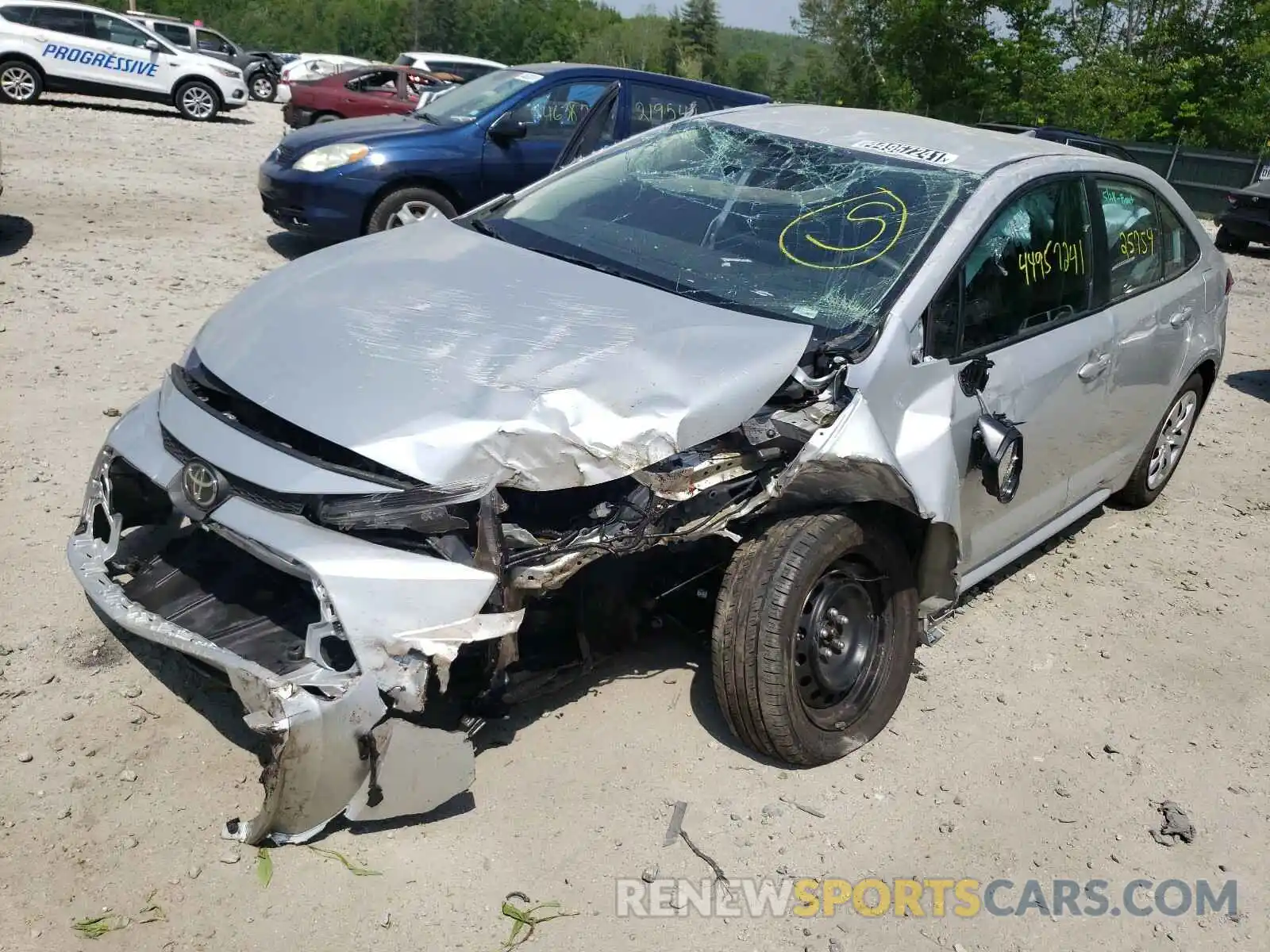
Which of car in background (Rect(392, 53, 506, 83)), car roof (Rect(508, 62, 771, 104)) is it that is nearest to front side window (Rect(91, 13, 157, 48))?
car in background (Rect(392, 53, 506, 83))

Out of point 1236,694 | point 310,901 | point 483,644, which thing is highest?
point 483,644

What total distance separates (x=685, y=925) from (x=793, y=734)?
66 centimetres

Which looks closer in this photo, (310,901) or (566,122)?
(310,901)

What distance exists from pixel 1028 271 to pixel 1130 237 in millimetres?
992

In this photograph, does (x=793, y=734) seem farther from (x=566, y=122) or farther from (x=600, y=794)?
(x=566, y=122)

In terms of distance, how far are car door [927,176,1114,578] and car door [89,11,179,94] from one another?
18.2 meters

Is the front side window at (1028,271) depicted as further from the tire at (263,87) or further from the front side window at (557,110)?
the tire at (263,87)

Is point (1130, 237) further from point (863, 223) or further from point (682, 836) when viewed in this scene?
point (682, 836)

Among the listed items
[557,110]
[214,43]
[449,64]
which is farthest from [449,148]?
[214,43]

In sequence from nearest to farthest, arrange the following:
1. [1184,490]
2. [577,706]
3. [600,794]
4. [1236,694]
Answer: [600,794]
[577,706]
[1236,694]
[1184,490]

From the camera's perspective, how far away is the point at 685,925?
2814mm

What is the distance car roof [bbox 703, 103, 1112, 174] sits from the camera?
400cm

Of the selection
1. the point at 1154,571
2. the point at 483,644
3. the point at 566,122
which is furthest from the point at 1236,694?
the point at 566,122

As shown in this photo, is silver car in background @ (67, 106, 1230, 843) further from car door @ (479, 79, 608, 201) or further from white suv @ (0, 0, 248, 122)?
white suv @ (0, 0, 248, 122)
